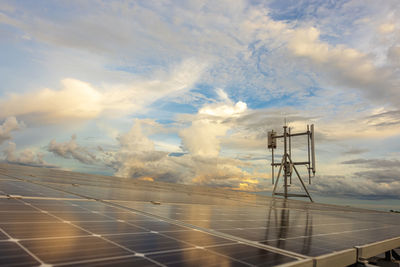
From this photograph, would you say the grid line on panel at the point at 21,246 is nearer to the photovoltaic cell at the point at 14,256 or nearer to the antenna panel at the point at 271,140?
the photovoltaic cell at the point at 14,256

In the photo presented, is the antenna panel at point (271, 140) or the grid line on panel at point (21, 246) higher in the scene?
the antenna panel at point (271, 140)

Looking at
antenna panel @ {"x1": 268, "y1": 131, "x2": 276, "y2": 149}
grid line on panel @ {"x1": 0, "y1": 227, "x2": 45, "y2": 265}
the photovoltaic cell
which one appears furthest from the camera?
antenna panel @ {"x1": 268, "y1": 131, "x2": 276, "y2": 149}

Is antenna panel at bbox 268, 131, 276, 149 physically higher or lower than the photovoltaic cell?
higher

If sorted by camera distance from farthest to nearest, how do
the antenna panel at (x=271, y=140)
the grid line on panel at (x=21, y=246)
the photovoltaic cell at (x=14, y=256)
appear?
1. the antenna panel at (x=271, y=140)
2. the grid line on panel at (x=21, y=246)
3. the photovoltaic cell at (x=14, y=256)

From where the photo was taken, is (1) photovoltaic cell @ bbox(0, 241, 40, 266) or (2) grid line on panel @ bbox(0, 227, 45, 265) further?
(2) grid line on panel @ bbox(0, 227, 45, 265)

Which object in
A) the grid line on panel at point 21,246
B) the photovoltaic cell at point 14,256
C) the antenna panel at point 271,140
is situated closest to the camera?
the photovoltaic cell at point 14,256

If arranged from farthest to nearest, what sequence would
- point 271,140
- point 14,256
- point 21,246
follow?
point 271,140 < point 21,246 < point 14,256

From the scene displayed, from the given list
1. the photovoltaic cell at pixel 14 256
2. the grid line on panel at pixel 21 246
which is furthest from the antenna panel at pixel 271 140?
the photovoltaic cell at pixel 14 256

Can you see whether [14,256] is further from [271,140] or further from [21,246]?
[271,140]

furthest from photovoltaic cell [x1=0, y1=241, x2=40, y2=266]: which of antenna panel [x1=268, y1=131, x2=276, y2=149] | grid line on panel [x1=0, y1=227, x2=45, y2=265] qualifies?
antenna panel [x1=268, y1=131, x2=276, y2=149]

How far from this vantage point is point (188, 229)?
1197 centimetres

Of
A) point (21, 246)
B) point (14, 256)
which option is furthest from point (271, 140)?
point (14, 256)

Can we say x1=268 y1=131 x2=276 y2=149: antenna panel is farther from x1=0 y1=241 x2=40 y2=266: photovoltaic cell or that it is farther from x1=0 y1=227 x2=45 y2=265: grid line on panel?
x1=0 y1=241 x2=40 y2=266: photovoltaic cell

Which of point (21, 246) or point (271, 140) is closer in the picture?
point (21, 246)
